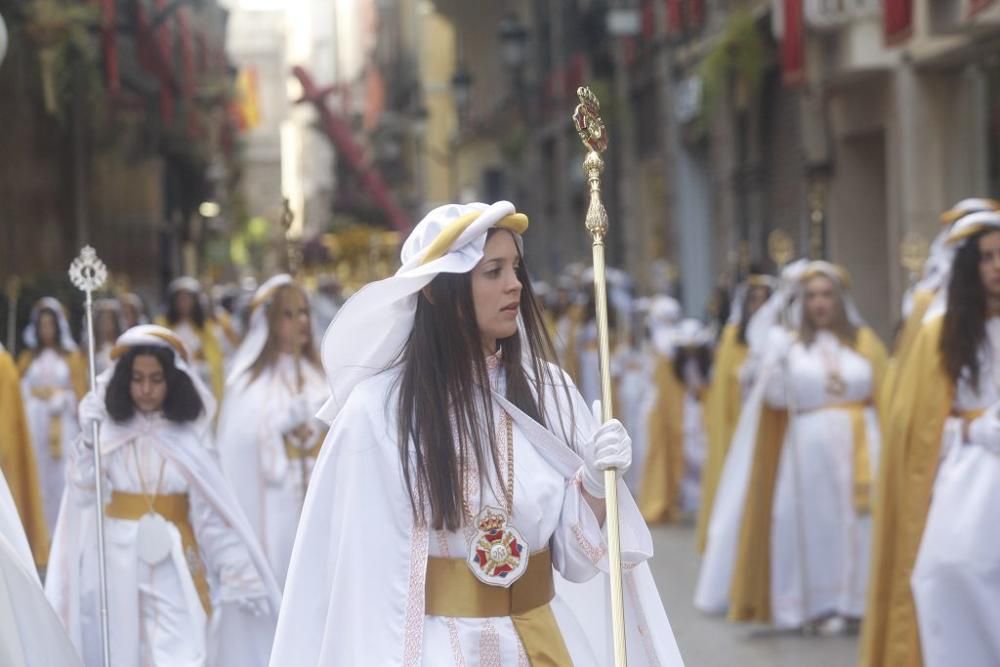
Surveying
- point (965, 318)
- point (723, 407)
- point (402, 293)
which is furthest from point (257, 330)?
point (402, 293)

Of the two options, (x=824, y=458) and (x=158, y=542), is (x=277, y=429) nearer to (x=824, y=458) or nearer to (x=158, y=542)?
(x=158, y=542)

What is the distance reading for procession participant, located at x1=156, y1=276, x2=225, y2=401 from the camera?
17.6 metres

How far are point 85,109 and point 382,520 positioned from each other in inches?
756

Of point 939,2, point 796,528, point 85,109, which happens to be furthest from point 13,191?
point 796,528

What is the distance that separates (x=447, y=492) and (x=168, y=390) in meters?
3.53

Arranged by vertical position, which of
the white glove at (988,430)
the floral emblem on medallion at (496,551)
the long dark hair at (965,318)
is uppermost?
the long dark hair at (965,318)

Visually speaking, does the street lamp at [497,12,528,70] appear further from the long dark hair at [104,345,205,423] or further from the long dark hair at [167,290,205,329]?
the long dark hair at [104,345,205,423]

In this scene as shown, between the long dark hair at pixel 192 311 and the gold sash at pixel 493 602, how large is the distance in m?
13.6

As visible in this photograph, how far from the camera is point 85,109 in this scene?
76.2 feet

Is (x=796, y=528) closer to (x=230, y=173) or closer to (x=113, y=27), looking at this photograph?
(x=113, y=27)

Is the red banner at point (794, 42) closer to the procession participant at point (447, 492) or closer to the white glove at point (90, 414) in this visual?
the white glove at point (90, 414)

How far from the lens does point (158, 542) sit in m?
7.77

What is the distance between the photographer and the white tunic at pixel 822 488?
1092 centimetres

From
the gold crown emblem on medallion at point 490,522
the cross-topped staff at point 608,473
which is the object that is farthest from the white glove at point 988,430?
the gold crown emblem on medallion at point 490,522
